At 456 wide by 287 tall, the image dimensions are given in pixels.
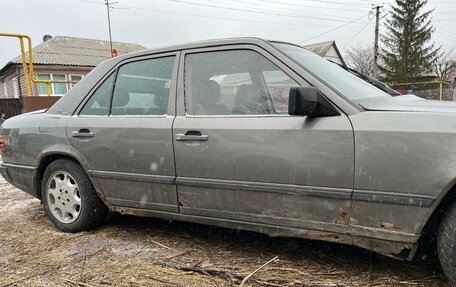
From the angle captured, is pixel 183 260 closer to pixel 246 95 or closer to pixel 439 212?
pixel 246 95

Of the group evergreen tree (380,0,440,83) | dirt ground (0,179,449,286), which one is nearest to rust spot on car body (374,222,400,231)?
dirt ground (0,179,449,286)

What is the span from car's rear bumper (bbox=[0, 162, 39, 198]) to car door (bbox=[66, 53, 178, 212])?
69 centimetres

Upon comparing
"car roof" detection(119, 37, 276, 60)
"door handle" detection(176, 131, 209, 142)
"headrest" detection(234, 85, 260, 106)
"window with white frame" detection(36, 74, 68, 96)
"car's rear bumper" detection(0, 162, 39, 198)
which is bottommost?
"car's rear bumper" detection(0, 162, 39, 198)

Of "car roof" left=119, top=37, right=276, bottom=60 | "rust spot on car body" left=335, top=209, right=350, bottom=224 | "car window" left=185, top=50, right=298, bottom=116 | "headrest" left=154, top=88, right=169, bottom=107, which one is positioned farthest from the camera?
"headrest" left=154, top=88, right=169, bottom=107

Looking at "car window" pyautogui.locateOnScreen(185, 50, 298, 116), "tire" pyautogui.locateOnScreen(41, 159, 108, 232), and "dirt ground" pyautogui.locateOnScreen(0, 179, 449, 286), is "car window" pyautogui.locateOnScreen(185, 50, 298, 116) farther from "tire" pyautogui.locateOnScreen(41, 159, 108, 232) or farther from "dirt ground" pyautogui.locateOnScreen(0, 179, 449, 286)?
"tire" pyautogui.locateOnScreen(41, 159, 108, 232)

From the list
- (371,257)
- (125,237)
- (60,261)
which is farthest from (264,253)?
(60,261)

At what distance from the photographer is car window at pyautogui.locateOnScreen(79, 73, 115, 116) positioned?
3.54 metres

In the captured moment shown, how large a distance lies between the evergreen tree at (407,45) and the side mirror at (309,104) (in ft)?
122

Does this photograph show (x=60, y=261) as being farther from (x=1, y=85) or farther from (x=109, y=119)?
(x=1, y=85)

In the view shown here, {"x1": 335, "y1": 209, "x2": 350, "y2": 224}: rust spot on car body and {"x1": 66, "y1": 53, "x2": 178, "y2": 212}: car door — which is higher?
{"x1": 66, "y1": 53, "x2": 178, "y2": 212}: car door

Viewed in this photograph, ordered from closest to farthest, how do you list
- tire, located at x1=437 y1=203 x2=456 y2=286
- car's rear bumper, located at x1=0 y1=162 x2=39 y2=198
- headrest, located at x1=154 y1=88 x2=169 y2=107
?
tire, located at x1=437 y1=203 x2=456 y2=286, headrest, located at x1=154 y1=88 x2=169 y2=107, car's rear bumper, located at x1=0 y1=162 x2=39 y2=198

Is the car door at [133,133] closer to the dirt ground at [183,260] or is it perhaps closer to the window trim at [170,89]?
the window trim at [170,89]

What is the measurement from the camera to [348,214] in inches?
97.1

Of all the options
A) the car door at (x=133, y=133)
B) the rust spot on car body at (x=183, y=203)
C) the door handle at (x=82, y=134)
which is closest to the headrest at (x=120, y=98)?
the car door at (x=133, y=133)
